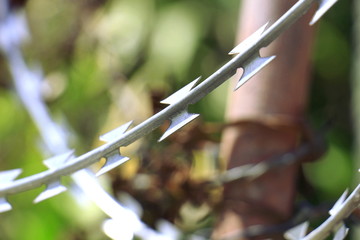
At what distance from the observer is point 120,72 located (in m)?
1.25

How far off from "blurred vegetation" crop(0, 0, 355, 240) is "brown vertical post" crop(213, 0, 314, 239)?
0.49 metres

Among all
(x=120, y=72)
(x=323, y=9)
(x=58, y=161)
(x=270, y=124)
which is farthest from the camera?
(x=120, y=72)

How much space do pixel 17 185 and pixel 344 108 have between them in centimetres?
92

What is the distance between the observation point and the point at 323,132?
2.07 feet

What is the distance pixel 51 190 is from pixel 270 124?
0.76ft

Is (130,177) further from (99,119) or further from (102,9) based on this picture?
(102,9)

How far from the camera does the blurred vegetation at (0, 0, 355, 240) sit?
3.87 feet

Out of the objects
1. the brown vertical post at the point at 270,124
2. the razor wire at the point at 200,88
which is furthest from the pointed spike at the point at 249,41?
the brown vertical post at the point at 270,124

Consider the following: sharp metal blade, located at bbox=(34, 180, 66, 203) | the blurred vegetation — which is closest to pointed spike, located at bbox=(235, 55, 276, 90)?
sharp metal blade, located at bbox=(34, 180, 66, 203)

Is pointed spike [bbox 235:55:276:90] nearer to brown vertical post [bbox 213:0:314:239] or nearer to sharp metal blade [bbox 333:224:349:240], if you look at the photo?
sharp metal blade [bbox 333:224:349:240]

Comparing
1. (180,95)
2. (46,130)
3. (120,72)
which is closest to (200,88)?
(180,95)

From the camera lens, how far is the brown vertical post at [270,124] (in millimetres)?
597

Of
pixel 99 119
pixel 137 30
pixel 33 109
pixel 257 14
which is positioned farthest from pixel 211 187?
pixel 137 30

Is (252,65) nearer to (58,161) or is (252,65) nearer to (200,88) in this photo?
(200,88)
